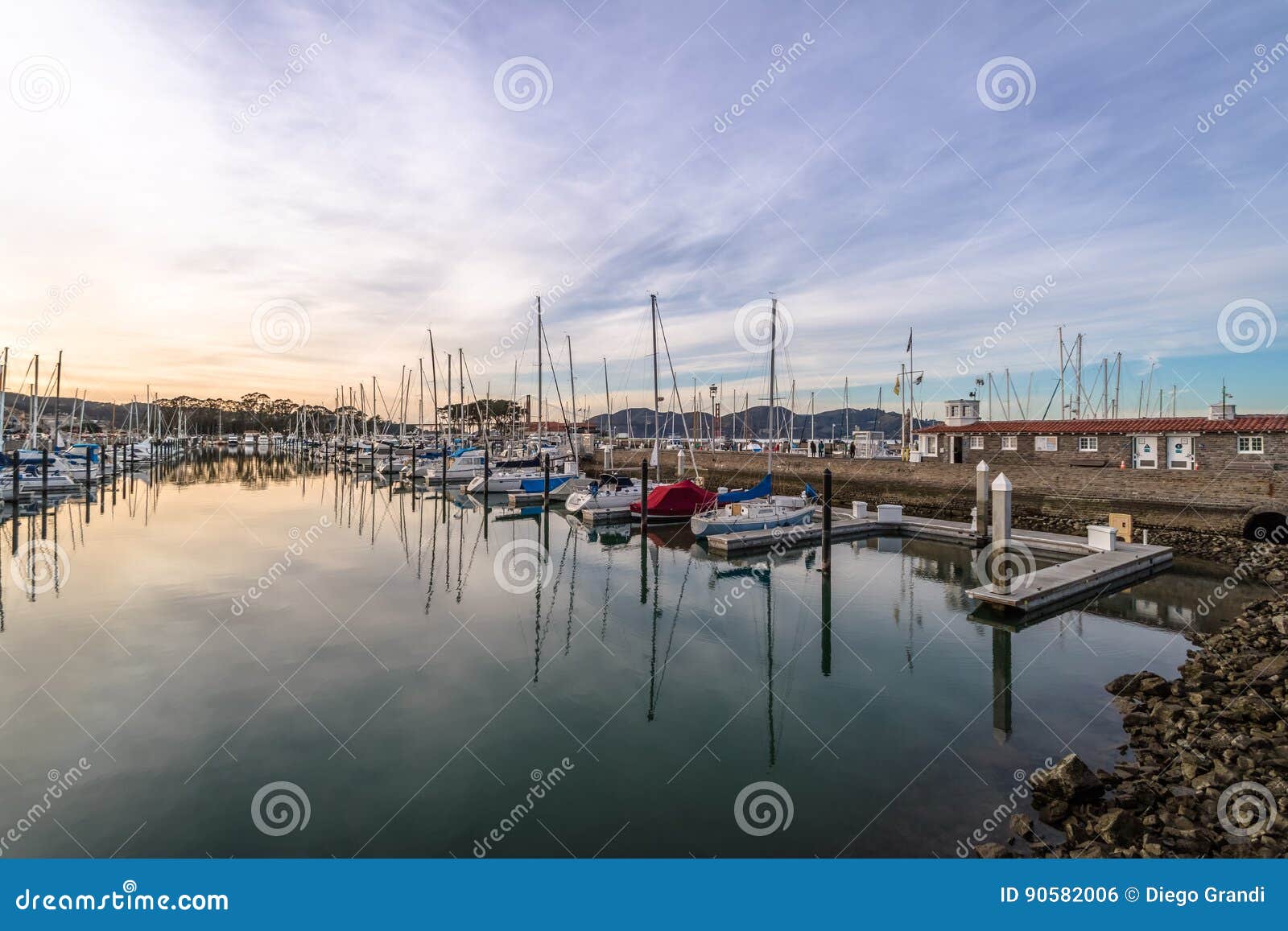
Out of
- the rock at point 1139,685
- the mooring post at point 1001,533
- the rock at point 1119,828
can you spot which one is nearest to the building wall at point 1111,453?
the mooring post at point 1001,533

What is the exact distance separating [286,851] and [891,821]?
6.85 metres

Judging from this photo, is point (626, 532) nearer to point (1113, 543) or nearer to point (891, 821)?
point (1113, 543)

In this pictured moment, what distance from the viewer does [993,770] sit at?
853cm

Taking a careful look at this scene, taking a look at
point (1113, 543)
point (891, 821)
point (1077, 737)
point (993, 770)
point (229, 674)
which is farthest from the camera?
point (1113, 543)

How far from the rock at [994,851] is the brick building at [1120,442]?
2619 cm

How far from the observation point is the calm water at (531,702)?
24.4 ft

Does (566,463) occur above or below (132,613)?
above

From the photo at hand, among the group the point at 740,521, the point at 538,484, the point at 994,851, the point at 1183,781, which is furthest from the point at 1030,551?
the point at 538,484

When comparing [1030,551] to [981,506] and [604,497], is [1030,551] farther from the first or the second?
[604,497]

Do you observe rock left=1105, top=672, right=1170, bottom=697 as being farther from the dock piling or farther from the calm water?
the dock piling

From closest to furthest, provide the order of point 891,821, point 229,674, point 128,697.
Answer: point 891,821, point 128,697, point 229,674

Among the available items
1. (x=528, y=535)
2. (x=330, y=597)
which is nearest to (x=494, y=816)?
(x=330, y=597)

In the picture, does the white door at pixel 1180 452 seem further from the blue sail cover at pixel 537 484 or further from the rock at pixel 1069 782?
the blue sail cover at pixel 537 484

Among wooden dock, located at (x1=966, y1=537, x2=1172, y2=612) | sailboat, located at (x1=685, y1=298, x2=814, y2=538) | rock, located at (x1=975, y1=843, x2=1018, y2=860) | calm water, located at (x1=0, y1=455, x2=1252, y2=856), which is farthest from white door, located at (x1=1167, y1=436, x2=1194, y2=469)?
rock, located at (x1=975, y1=843, x2=1018, y2=860)
